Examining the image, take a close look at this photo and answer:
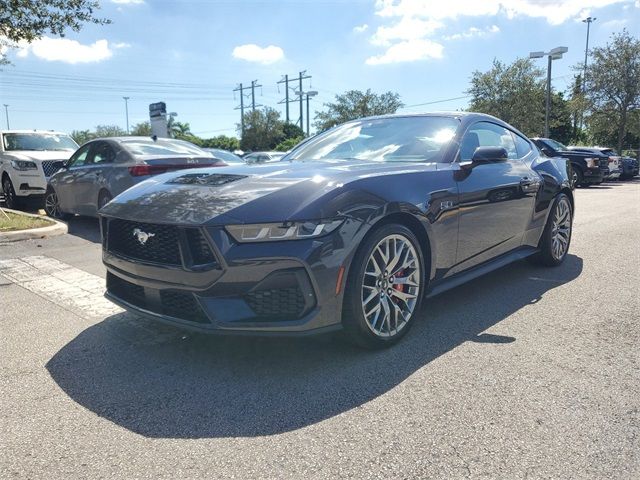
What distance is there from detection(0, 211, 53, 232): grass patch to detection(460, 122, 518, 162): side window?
6201 mm

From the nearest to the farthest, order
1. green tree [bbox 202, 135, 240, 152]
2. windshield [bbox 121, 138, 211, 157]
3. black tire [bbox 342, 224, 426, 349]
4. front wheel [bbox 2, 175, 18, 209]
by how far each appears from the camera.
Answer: black tire [bbox 342, 224, 426, 349]
windshield [bbox 121, 138, 211, 157]
front wheel [bbox 2, 175, 18, 209]
green tree [bbox 202, 135, 240, 152]

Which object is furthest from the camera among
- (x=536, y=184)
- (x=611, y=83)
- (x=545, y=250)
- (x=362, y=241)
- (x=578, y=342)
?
(x=611, y=83)

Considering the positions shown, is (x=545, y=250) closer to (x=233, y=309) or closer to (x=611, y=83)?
(x=233, y=309)

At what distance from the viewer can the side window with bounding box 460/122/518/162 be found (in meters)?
4.02

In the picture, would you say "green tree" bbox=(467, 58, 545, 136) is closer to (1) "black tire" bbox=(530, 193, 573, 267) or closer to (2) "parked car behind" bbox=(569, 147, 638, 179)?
(2) "parked car behind" bbox=(569, 147, 638, 179)

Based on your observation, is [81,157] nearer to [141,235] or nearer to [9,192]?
[9,192]

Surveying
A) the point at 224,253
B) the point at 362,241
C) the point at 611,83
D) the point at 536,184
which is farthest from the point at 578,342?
the point at 611,83

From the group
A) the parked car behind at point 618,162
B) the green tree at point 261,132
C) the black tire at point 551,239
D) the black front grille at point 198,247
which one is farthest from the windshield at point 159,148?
the green tree at point 261,132

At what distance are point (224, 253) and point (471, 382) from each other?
4.79 feet

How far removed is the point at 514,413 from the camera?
2.45 meters

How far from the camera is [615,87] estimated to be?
26.5 metres

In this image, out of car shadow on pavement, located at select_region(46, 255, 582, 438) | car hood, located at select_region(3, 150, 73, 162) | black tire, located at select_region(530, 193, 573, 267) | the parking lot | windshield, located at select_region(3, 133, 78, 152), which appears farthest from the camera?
windshield, located at select_region(3, 133, 78, 152)

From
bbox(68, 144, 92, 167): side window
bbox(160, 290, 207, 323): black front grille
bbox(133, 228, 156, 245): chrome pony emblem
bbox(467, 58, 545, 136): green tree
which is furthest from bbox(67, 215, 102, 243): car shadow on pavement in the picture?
bbox(467, 58, 545, 136): green tree

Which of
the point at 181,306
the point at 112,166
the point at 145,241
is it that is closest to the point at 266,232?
the point at 181,306
